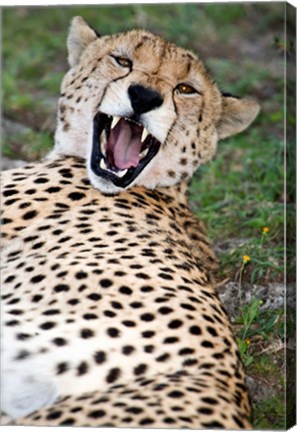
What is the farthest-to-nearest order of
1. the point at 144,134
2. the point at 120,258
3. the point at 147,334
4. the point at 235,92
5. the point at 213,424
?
the point at 235,92 < the point at 144,134 < the point at 120,258 < the point at 147,334 < the point at 213,424

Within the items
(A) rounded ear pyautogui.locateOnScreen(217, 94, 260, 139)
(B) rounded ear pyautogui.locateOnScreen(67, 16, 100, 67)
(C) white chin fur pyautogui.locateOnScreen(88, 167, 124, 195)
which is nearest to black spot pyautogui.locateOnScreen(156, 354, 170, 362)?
(C) white chin fur pyautogui.locateOnScreen(88, 167, 124, 195)

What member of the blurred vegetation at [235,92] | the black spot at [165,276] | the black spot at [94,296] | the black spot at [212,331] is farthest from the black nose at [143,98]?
the black spot at [212,331]

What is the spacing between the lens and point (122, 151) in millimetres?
3486

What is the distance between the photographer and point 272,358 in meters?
3.28

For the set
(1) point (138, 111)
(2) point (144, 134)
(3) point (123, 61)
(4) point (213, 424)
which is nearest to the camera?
(4) point (213, 424)

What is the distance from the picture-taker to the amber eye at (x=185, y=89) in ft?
12.0

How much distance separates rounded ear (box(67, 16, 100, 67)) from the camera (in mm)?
3861

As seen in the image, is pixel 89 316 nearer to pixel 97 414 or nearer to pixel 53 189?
pixel 97 414

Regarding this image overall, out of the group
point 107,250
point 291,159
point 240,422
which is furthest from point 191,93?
point 240,422

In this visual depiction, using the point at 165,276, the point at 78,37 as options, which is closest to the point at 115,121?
the point at 78,37

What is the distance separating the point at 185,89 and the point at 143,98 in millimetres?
331

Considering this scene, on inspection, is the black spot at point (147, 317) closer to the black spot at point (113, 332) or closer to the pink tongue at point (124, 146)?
the black spot at point (113, 332)

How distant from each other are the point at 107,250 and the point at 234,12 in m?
1.39

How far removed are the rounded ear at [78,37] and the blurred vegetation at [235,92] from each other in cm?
4
